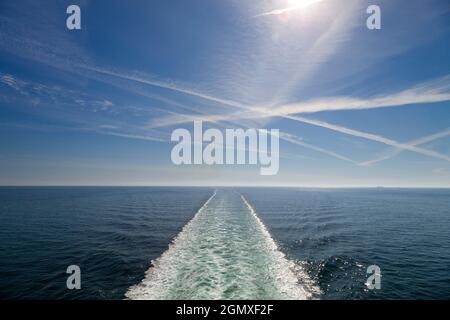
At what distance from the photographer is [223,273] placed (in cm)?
2047

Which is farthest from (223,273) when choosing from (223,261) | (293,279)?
(293,279)

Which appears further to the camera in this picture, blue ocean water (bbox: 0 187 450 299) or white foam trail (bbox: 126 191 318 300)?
blue ocean water (bbox: 0 187 450 299)

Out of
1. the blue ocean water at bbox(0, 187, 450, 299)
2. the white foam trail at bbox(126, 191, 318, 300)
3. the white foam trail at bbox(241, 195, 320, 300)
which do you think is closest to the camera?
the white foam trail at bbox(126, 191, 318, 300)

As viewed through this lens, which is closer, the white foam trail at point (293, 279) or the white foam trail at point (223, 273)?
the white foam trail at point (223, 273)

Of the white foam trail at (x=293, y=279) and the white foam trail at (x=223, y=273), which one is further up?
the white foam trail at (x=223, y=273)

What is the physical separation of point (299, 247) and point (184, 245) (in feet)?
41.8

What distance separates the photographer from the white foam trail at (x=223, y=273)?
17.5 meters

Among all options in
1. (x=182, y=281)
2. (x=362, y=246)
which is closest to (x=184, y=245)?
(x=182, y=281)

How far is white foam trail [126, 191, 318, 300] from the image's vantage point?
1752 cm

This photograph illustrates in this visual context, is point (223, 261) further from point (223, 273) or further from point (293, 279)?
point (293, 279)

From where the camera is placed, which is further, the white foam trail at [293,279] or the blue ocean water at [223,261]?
the blue ocean water at [223,261]

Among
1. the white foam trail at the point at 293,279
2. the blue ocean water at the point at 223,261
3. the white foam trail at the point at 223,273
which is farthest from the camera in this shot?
the blue ocean water at the point at 223,261

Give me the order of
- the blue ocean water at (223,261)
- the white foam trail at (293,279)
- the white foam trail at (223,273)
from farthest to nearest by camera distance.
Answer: the blue ocean water at (223,261) → the white foam trail at (293,279) → the white foam trail at (223,273)

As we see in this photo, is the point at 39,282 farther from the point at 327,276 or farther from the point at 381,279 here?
the point at 381,279
